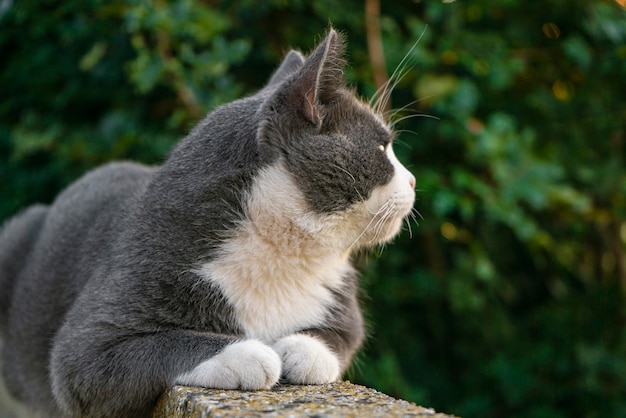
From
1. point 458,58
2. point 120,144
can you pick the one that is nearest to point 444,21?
point 458,58

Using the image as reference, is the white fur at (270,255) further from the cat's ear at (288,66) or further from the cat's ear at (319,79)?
the cat's ear at (288,66)

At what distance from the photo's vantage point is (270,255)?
1840 millimetres

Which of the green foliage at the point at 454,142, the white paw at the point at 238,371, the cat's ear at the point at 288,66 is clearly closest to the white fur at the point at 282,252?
the white paw at the point at 238,371

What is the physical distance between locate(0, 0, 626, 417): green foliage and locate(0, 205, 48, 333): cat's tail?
1.08 ft

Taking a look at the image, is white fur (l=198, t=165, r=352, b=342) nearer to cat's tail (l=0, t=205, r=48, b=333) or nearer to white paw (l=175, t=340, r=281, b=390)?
white paw (l=175, t=340, r=281, b=390)

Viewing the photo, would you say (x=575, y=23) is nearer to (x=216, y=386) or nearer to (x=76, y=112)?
(x=76, y=112)

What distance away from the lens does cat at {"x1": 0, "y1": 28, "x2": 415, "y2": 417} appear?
5.58 ft

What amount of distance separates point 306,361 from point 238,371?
7.9 inches

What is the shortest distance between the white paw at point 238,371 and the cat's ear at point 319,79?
60 cm

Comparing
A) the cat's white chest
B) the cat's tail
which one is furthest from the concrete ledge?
the cat's tail

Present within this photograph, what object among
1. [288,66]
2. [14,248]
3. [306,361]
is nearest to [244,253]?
[306,361]

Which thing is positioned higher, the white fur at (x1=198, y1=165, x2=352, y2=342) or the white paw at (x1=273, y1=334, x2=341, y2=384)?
the white fur at (x1=198, y1=165, x2=352, y2=342)

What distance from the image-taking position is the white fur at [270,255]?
182 cm

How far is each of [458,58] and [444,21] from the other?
27 cm
